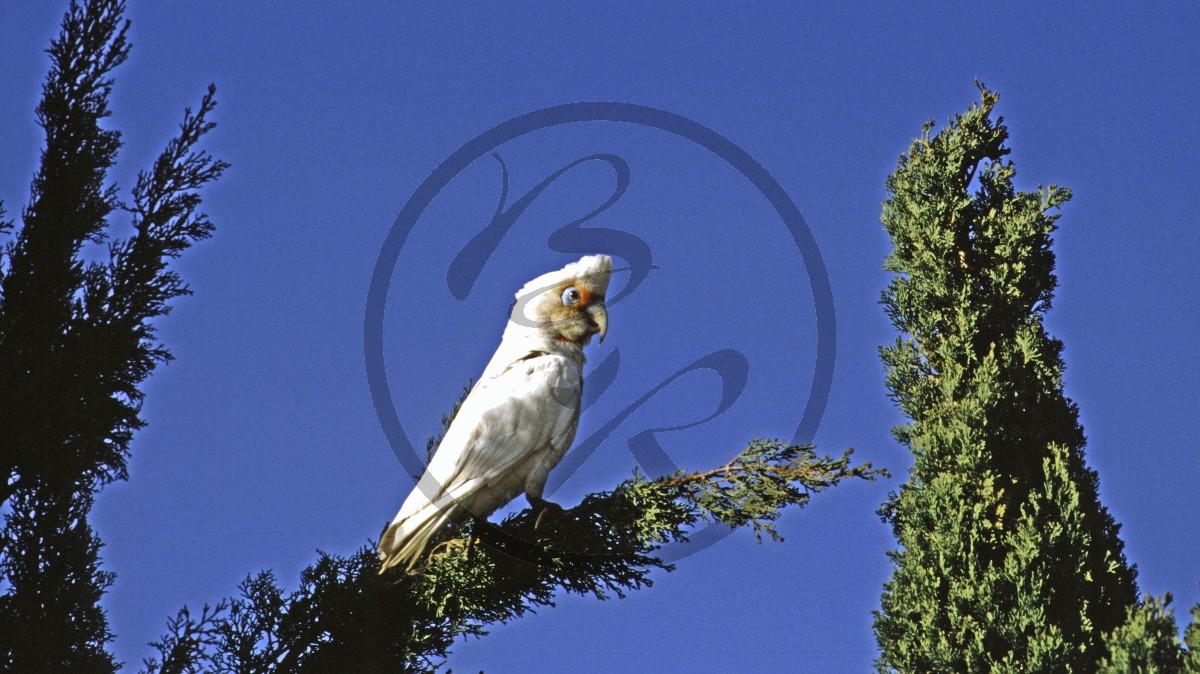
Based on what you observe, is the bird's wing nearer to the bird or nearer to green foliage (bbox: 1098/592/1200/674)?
the bird

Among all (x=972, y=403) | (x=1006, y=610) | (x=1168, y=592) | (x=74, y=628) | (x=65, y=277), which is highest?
(x=65, y=277)

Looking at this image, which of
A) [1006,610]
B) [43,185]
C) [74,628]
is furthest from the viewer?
[1006,610]

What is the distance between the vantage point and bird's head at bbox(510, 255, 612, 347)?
16.9 feet

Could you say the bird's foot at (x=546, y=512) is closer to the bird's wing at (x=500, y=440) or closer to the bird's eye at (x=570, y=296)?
the bird's wing at (x=500, y=440)

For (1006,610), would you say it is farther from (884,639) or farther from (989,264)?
(989,264)

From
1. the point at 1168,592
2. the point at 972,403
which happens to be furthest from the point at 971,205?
the point at 1168,592

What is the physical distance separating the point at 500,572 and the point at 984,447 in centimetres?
205

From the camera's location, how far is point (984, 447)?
436 centimetres

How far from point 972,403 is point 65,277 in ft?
11.4

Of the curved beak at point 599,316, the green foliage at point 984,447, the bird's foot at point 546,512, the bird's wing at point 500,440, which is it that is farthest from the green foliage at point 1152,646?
A: the curved beak at point 599,316

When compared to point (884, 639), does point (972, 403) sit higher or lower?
higher

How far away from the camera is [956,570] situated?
4.27m

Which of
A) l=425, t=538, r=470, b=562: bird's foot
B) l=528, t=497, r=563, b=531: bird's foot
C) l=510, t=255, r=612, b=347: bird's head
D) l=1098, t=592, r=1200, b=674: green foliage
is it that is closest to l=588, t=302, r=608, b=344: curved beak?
l=510, t=255, r=612, b=347: bird's head

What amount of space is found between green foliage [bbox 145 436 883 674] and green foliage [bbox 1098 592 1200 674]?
1.00 m
